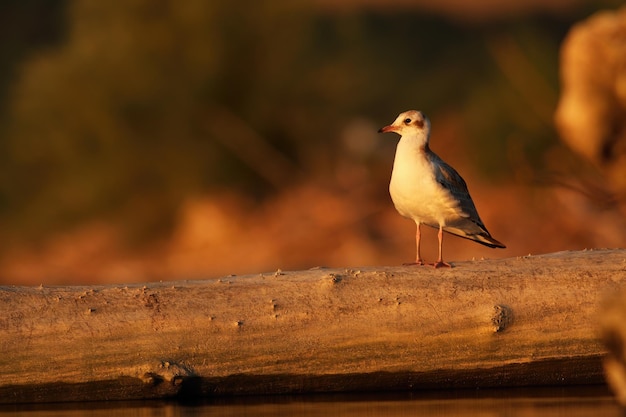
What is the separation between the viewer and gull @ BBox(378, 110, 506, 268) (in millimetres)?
6789

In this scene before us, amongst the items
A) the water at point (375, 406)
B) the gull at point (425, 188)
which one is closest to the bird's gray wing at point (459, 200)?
the gull at point (425, 188)

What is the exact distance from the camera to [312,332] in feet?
20.6

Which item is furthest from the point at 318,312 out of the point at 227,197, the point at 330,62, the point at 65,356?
the point at 330,62

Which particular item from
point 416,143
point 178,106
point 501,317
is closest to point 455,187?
point 416,143

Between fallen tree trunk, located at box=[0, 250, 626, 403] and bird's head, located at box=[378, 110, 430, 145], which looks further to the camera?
bird's head, located at box=[378, 110, 430, 145]

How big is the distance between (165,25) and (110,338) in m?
11.0

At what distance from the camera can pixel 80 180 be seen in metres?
16.8

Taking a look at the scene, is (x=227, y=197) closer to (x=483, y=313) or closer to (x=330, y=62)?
(x=330, y=62)

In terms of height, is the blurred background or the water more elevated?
the blurred background

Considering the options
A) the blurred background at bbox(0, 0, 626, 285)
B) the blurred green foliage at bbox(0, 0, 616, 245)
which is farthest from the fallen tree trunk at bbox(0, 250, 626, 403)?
the blurred green foliage at bbox(0, 0, 616, 245)

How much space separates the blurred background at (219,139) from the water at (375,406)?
8.00 metres

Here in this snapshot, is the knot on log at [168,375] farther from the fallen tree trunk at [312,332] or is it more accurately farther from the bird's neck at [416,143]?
the bird's neck at [416,143]

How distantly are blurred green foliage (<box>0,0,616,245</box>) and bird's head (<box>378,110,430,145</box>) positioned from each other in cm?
835

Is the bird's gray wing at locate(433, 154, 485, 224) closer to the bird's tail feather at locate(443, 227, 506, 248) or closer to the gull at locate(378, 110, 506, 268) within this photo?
the gull at locate(378, 110, 506, 268)
